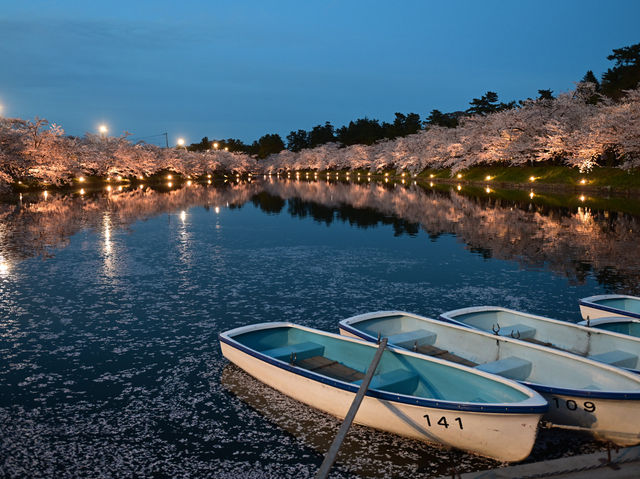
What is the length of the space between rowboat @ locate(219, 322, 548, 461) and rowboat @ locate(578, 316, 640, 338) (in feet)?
13.5

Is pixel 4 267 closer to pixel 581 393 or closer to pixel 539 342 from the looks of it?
pixel 539 342

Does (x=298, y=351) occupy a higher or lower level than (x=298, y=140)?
lower

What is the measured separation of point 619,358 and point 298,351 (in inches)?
213

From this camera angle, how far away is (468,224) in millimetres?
31562

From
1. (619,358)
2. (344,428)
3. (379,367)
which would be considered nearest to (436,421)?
(344,428)

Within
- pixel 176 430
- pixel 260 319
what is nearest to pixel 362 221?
pixel 260 319

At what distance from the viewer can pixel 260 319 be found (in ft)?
44.0

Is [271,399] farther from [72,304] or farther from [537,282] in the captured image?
[537,282]

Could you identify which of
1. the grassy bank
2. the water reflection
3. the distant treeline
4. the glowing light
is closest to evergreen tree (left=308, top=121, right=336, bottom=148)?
the distant treeline

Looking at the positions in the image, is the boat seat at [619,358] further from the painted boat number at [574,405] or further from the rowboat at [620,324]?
the painted boat number at [574,405]

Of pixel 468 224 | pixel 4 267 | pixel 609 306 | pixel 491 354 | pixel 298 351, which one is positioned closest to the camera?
pixel 491 354

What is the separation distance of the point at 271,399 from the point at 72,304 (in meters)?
8.36

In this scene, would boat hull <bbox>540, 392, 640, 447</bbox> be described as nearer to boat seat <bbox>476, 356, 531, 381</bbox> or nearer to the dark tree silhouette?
boat seat <bbox>476, 356, 531, 381</bbox>

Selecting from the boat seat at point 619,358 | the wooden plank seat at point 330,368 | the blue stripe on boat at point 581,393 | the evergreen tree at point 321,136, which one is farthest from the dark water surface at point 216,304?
the evergreen tree at point 321,136
